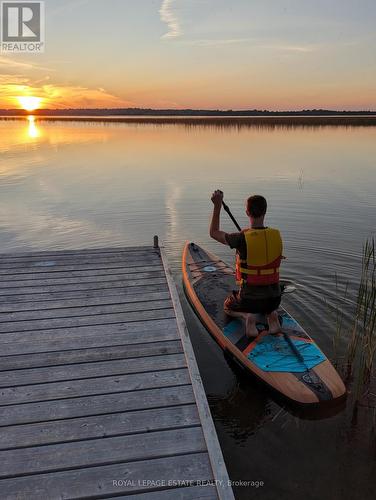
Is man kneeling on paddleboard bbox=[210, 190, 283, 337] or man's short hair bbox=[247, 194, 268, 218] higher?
man's short hair bbox=[247, 194, 268, 218]

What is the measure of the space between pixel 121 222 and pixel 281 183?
27.7 ft

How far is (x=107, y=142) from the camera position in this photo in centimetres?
3616

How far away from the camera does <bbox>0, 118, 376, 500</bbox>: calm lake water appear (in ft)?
13.8

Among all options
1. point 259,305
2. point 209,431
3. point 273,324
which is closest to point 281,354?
point 273,324

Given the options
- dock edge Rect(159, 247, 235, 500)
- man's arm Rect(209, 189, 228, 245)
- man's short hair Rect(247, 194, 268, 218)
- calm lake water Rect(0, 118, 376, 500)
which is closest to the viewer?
dock edge Rect(159, 247, 235, 500)

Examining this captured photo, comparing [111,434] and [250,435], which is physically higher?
[111,434]

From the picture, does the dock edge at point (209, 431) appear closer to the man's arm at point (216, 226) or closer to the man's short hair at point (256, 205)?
the man's arm at point (216, 226)

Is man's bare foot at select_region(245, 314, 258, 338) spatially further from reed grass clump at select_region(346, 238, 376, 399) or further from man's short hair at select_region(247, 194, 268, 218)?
man's short hair at select_region(247, 194, 268, 218)

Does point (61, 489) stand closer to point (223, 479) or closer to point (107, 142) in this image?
point (223, 479)

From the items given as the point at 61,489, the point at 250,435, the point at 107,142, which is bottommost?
the point at 250,435

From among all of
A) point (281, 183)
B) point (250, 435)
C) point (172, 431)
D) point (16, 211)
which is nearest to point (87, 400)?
point (172, 431)

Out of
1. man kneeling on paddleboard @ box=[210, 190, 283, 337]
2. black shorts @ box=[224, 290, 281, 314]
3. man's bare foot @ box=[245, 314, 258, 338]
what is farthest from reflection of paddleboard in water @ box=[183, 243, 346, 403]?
black shorts @ box=[224, 290, 281, 314]

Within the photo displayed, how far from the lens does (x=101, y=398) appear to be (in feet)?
12.1

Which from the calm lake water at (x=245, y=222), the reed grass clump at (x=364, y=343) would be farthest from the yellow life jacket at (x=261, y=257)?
the calm lake water at (x=245, y=222)
